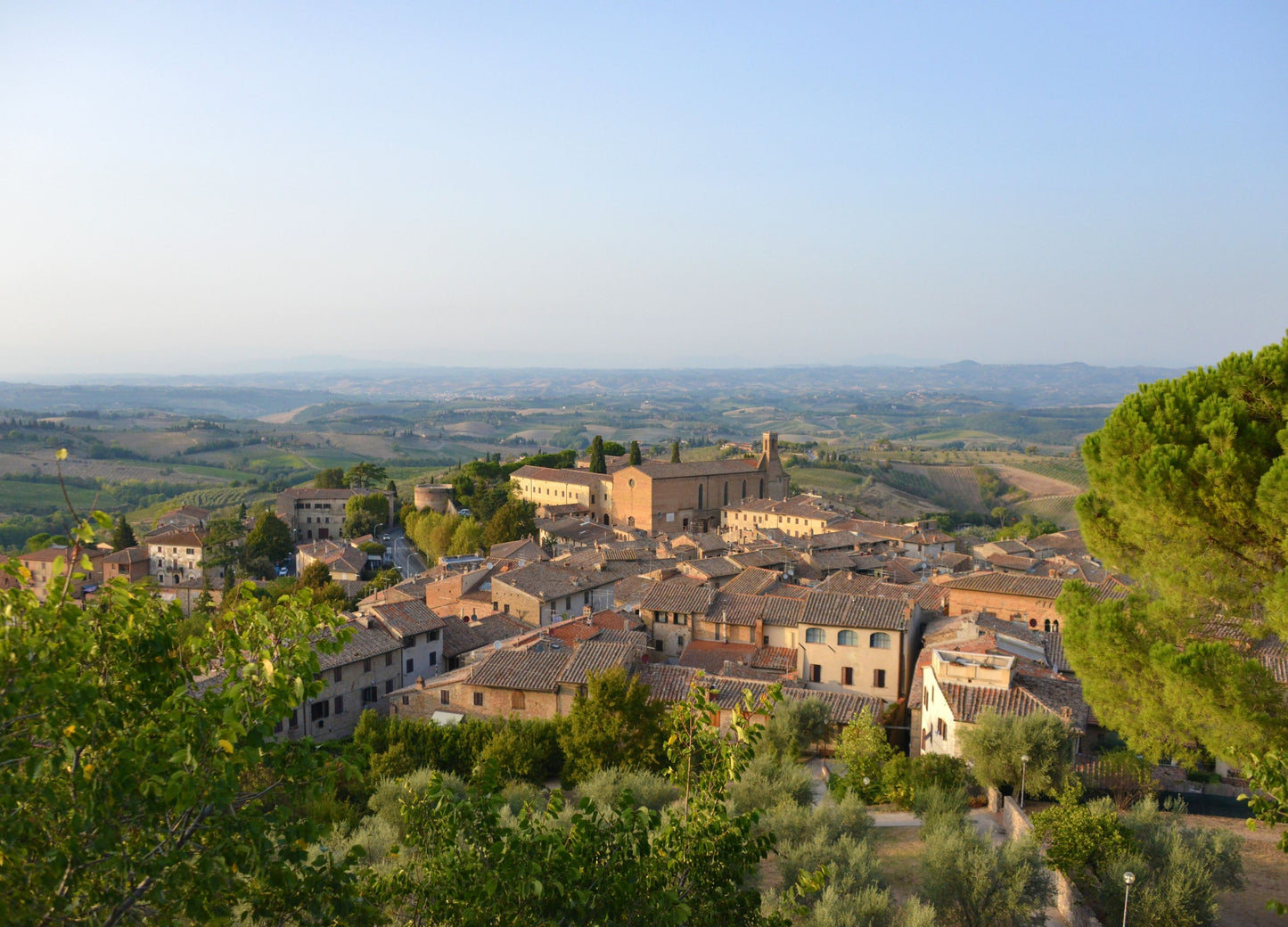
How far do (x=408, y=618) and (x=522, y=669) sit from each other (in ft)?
23.7

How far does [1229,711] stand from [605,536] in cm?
4814

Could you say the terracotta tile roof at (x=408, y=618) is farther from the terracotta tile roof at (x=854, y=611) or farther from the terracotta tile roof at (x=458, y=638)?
the terracotta tile roof at (x=854, y=611)

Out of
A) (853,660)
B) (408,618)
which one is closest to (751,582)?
(853,660)

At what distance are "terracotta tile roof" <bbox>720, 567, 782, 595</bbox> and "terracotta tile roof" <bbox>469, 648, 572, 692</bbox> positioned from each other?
893cm

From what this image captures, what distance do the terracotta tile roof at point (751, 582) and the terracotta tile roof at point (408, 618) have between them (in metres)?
10.3

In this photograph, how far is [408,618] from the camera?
30234mm

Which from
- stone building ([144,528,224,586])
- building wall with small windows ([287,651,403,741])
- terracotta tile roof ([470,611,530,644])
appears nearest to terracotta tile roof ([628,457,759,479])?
stone building ([144,528,224,586])

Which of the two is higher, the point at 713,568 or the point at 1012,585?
the point at 1012,585

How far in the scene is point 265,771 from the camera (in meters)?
15.8

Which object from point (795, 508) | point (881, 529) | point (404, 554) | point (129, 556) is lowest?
point (404, 554)

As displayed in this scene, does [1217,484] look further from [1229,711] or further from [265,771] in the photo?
[265,771]

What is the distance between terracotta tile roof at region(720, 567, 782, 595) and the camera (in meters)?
32.8

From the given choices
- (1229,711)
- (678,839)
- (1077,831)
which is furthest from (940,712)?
(678,839)

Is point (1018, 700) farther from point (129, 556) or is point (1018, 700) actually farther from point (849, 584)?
point (129, 556)
